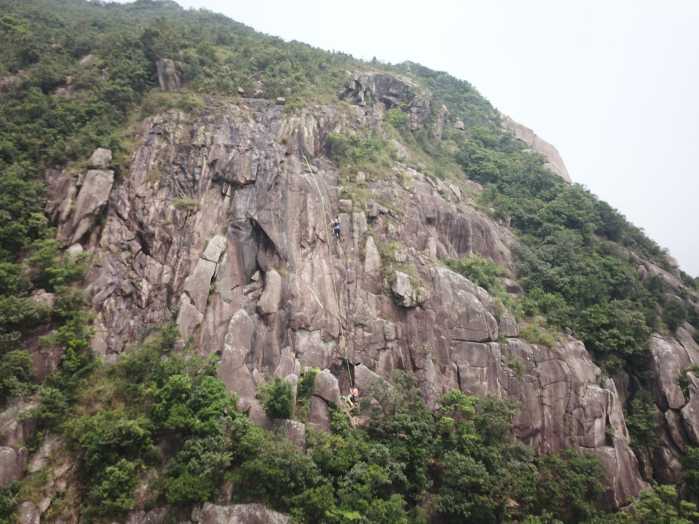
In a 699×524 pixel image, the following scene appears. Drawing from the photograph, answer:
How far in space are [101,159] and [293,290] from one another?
14231 millimetres

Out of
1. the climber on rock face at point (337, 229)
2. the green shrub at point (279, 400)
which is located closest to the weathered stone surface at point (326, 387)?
the green shrub at point (279, 400)

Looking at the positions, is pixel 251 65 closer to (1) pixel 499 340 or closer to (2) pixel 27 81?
(2) pixel 27 81

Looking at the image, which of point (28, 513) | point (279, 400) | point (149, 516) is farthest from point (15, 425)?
point (279, 400)

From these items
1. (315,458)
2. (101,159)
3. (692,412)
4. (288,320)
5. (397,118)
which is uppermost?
(397,118)

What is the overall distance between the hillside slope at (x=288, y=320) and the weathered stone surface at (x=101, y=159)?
0.46 feet

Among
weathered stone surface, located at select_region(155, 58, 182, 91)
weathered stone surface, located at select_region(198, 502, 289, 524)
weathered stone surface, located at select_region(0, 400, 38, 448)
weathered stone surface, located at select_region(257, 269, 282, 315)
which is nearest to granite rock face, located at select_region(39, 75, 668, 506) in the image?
weathered stone surface, located at select_region(257, 269, 282, 315)

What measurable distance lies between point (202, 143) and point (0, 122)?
37.1ft

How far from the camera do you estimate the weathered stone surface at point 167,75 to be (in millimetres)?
29359

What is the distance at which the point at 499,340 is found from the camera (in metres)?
23.6

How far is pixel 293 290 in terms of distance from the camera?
73.0 feet

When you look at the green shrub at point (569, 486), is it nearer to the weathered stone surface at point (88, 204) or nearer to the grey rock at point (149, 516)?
the grey rock at point (149, 516)

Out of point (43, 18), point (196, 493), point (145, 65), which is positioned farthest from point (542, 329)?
point (43, 18)

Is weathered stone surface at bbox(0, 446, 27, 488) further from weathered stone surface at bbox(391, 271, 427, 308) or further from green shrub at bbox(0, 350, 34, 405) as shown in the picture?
weathered stone surface at bbox(391, 271, 427, 308)

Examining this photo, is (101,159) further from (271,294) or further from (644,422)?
(644,422)
